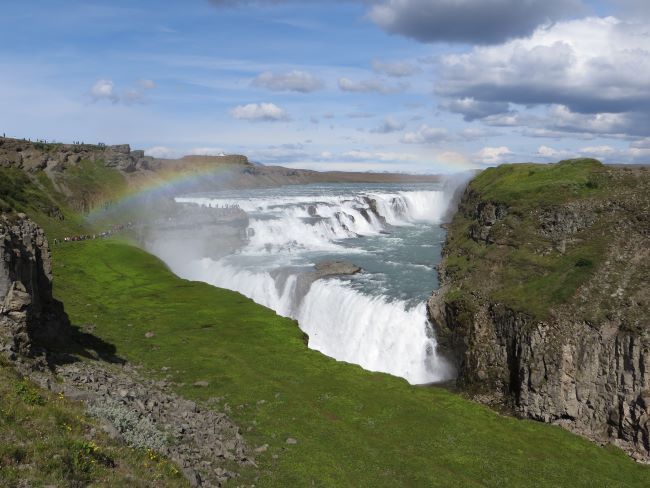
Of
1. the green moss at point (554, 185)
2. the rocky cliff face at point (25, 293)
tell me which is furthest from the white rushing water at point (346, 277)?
the rocky cliff face at point (25, 293)

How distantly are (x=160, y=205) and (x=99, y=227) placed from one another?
14441mm

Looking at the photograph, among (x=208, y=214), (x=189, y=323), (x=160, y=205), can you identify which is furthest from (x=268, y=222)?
(x=189, y=323)

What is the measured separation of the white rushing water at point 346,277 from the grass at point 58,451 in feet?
109

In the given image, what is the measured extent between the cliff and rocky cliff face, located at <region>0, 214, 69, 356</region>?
100.0ft

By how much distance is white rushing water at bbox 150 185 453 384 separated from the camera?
47.8 metres

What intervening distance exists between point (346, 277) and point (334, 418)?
32.5m

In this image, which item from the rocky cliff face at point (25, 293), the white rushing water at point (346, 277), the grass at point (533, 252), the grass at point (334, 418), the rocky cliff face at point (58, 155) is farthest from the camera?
the rocky cliff face at point (58, 155)

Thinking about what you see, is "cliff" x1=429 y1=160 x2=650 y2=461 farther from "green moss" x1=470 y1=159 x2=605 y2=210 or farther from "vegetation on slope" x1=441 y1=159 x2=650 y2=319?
"green moss" x1=470 y1=159 x2=605 y2=210

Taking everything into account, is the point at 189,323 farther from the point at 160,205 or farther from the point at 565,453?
the point at 160,205

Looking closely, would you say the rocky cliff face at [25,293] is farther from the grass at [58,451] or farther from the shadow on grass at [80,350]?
A: the grass at [58,451]

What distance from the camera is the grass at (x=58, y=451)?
12.5 metres

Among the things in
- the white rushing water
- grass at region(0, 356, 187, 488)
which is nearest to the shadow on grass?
grass at region(0, 356, 187, 488)

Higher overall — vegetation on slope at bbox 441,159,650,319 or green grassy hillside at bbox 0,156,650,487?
vegetation on slope at bbox 441,159,650,319

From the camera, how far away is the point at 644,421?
32.6 metres
